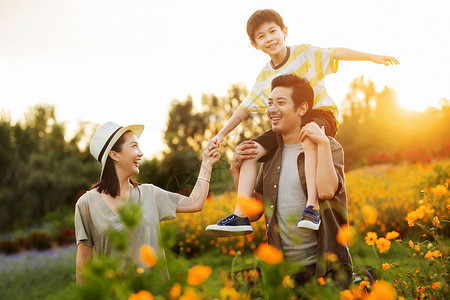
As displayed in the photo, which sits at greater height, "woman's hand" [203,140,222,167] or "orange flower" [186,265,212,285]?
"woman's hand" [203,140,222,167]

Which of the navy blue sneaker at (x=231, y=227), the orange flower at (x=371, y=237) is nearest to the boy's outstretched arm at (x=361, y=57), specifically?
the orange flower at (x=371, y=237)

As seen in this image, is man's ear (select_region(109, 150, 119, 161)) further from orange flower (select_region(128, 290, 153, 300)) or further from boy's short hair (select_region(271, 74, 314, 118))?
orange flower (select_region(128, 290, 153, 300))

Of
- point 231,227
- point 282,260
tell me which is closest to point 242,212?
point 231,227

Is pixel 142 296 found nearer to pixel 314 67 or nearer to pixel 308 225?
pixel 308 225

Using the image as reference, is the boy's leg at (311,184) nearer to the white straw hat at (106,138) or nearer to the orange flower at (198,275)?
the white straw hat at (106,138)

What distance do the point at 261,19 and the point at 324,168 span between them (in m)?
1.19

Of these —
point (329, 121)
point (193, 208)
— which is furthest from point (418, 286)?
point (193, 208)

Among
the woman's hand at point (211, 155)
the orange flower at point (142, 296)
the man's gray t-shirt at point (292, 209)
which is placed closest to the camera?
the orange flower at point (142, 296)

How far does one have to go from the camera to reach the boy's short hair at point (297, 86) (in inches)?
115

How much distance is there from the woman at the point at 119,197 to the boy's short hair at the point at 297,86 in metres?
0.69

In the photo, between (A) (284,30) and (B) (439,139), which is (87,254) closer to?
(A) (284,30)

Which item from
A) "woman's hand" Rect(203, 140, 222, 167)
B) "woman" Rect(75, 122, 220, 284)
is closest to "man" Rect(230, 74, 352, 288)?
"woman's hand" Rect(203, 140, 222, 167)

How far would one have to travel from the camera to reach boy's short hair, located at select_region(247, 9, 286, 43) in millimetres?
3152

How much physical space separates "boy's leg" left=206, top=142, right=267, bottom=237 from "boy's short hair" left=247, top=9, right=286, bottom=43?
0.83 metres
